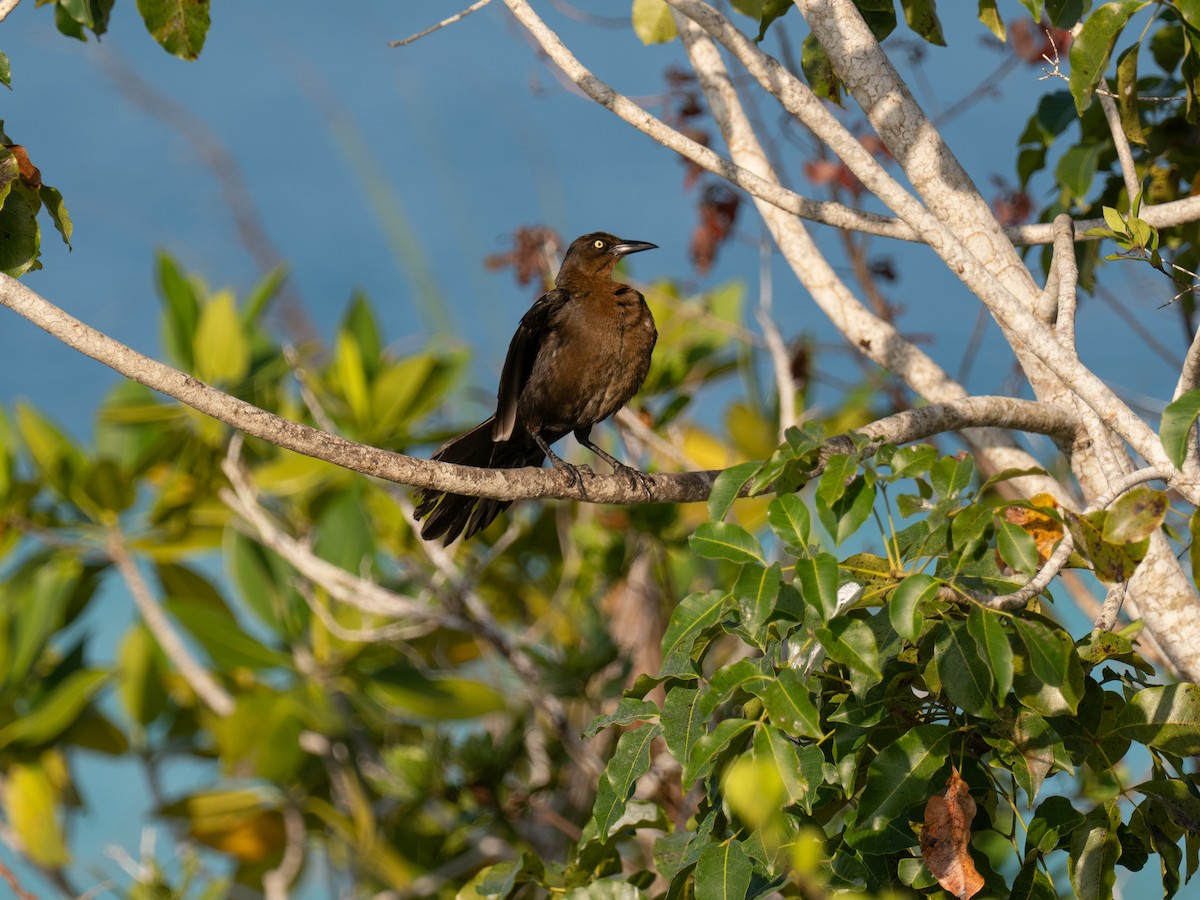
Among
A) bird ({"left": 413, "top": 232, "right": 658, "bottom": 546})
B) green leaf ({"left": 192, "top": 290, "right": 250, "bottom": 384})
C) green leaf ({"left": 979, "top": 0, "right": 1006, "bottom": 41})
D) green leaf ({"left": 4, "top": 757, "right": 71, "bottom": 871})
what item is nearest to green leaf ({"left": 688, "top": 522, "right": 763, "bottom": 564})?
green leaf ({"left": 979, "top": 0, "right": 1006, "bottom": 41})

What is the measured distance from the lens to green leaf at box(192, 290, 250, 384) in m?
4.98

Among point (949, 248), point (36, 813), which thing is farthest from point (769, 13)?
point (36, 813)

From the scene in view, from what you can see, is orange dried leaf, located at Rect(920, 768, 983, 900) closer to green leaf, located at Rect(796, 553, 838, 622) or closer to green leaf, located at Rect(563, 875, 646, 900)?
green leaf, located at Rect(796, 553, 838, 622)

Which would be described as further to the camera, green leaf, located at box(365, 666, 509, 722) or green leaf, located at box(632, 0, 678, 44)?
green leaf, located at box(365, 666, 509, 722)

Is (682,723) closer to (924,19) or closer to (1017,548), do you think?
(1017,548)

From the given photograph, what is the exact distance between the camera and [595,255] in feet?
13.3

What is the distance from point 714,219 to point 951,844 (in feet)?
9.42

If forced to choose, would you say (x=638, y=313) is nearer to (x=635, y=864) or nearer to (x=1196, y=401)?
(x=635, y=864)

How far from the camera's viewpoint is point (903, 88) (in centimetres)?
258

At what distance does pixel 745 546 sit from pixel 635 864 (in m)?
2.77

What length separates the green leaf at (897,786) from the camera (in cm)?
158

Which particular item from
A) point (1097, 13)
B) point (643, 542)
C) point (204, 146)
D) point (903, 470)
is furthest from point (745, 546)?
point (204, 146)

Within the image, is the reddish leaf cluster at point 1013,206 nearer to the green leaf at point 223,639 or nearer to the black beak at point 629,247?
the black beak at point 629,247

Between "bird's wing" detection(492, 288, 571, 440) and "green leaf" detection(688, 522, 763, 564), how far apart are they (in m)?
2.01
